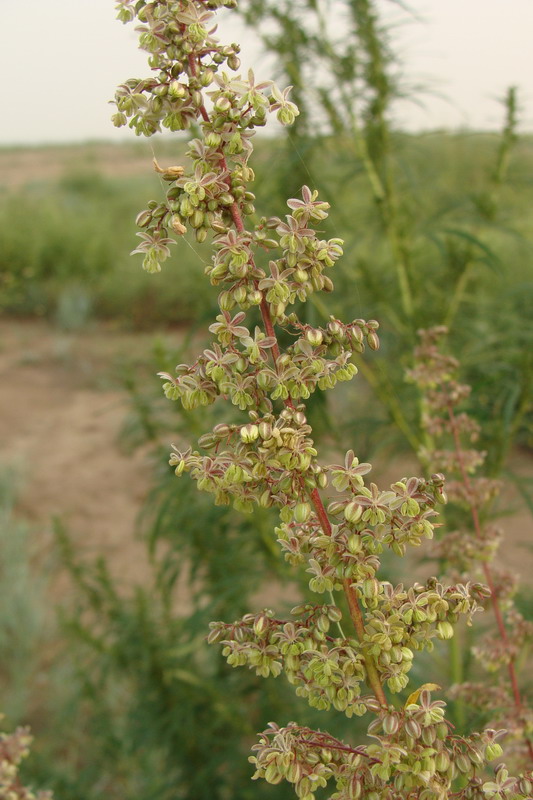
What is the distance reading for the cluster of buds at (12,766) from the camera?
3.38ft

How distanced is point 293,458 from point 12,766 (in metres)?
0.72

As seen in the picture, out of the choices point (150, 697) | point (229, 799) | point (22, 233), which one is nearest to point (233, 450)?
point (150, 697)

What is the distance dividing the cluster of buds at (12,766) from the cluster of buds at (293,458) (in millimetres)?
526

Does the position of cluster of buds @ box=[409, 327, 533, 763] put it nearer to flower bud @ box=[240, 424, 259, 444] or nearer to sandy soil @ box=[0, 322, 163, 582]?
flower bud @ box=[240, 424, 259, 444]

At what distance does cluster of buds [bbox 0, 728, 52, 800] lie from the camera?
103cm

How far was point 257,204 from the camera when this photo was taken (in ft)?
6.58

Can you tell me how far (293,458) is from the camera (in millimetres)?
684

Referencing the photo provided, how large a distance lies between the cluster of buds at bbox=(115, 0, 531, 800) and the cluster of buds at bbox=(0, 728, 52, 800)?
0.53 meters

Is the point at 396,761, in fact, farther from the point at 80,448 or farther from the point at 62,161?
the point at 62,161

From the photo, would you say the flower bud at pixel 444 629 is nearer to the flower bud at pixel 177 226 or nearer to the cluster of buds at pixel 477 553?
the cluster of buds at pixel 477 553

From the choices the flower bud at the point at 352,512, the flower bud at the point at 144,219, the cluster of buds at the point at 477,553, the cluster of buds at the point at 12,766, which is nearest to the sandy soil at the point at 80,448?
the cluster of buds at the point at 477,553

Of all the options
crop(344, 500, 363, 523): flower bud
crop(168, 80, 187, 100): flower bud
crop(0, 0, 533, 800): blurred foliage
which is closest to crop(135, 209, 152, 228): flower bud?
crop(168, 80, 187, 100): flower bud

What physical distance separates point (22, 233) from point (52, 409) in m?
4.85

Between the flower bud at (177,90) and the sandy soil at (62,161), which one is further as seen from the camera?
the sandy soil at (62,161)
